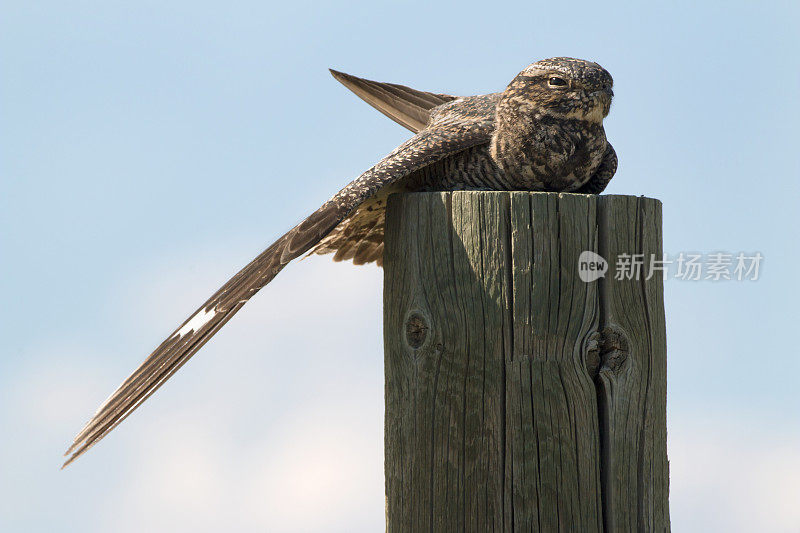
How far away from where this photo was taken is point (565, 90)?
371 centimetres

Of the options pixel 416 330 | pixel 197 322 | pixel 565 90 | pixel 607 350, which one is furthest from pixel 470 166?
pixel 197 322

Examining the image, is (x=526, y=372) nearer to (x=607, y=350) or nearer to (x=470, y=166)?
(x=607, y=350)

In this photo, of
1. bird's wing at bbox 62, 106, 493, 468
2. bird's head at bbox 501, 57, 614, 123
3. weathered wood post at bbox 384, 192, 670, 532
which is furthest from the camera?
bird's head at bbox 501, 57, 614, 123

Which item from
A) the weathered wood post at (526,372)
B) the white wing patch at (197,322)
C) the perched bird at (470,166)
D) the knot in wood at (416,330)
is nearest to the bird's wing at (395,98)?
the perched bird at (470,166)

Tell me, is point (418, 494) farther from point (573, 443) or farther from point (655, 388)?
point (655, 388)

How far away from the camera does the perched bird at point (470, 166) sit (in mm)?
3146

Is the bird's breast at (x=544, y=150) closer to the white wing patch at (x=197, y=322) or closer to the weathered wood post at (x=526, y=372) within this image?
the weathered wood post at (x=526, y=372)

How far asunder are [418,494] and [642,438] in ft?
3.04

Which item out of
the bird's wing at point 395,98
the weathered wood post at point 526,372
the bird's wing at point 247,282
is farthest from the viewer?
the bird's wing at point 395,98

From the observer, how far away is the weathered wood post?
297 cm

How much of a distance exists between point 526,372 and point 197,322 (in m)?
1.33

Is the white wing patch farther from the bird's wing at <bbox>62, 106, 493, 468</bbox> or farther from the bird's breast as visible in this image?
the bird's breast

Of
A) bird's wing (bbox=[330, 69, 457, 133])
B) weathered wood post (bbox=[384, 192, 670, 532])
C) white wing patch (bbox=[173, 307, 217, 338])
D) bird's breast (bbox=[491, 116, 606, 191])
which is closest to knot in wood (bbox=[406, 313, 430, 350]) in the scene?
weathered wood post (bbox=[384, 192, 670, 532])

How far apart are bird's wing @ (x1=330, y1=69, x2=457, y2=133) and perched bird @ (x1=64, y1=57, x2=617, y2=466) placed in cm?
59
